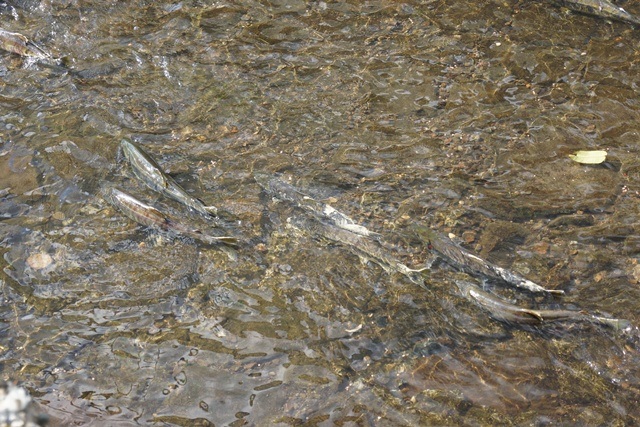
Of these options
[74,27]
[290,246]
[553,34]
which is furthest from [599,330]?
[74,27]

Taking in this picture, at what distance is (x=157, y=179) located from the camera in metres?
5.15

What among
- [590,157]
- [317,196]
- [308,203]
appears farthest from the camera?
[590,157]

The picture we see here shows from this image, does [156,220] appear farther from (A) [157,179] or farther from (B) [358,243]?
(B) [358,243]

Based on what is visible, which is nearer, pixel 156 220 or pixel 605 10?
pixel 156 220

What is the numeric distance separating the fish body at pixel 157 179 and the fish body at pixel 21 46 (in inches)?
77.7

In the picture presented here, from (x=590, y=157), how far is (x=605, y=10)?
2.21 m

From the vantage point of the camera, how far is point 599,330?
431 cm

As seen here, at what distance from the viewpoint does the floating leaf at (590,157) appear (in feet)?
17.9

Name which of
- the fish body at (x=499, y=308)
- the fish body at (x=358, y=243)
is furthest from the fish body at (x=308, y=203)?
the fish body at (x=499, y=308)

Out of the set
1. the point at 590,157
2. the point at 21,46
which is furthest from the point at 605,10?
the point at 21,46

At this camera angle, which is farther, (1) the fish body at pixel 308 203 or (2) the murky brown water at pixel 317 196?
(1) the fish body at pixel 308 203

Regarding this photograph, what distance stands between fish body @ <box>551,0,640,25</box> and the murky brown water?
118 millimetres

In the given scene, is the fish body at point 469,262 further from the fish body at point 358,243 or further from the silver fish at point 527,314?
the fish body at point 358,243

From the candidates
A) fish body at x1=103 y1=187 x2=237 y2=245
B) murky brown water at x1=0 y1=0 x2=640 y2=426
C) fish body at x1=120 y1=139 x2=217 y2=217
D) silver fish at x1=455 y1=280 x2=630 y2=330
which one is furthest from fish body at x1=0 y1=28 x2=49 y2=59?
silver fish at x1=455 y1=280 x2=630 y2=330
